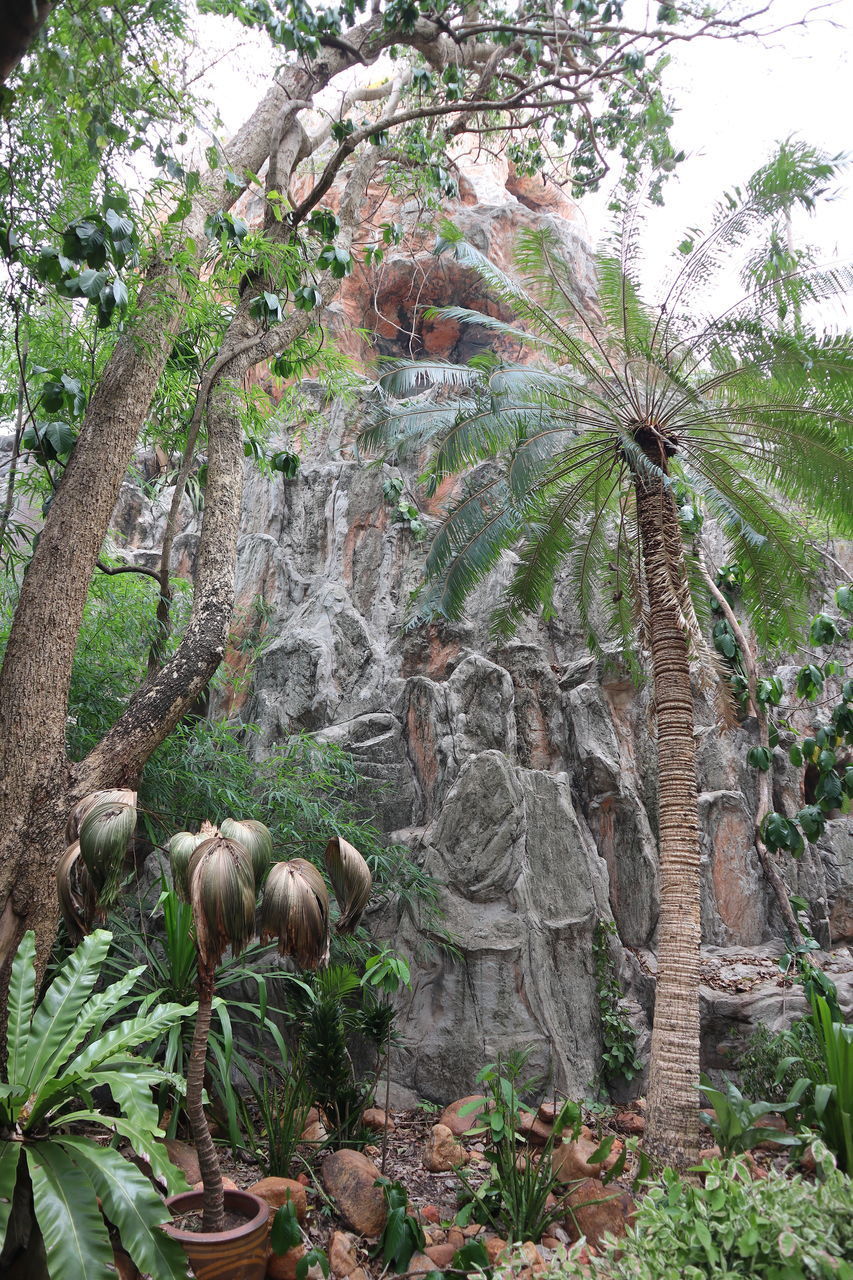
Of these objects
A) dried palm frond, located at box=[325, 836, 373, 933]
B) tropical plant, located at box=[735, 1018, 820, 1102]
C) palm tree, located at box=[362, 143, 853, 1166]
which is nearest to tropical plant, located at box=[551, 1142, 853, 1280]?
dried palm frond, located at box=[325, 836, 373, 933]

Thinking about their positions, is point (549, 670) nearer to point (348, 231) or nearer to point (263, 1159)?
point (348, 231)

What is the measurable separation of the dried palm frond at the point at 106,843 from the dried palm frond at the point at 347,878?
818 mm

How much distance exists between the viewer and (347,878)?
3.41 metres

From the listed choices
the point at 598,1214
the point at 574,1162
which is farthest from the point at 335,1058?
the point at 598,1214

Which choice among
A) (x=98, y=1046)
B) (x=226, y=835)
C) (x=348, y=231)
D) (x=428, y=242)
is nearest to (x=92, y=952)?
(x=98, y=1046)

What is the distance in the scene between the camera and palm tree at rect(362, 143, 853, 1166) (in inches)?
234

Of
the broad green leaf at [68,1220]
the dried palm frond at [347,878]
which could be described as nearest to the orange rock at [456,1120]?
the dried palm frond at [347,878]

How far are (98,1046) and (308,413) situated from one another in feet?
18.4

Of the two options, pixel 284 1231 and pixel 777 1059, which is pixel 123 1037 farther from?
pixel 777 1059

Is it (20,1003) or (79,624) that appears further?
(79,624)

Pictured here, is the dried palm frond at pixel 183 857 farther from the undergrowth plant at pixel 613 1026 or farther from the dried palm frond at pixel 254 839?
the undergrowth plant at pixel 613 1026

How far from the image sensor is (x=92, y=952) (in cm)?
367

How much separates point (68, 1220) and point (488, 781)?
498 cm

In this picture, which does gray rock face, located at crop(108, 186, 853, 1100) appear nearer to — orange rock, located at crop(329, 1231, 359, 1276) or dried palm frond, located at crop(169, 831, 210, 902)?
orange rock, located at crop(329, 1231, 359, 1276)
